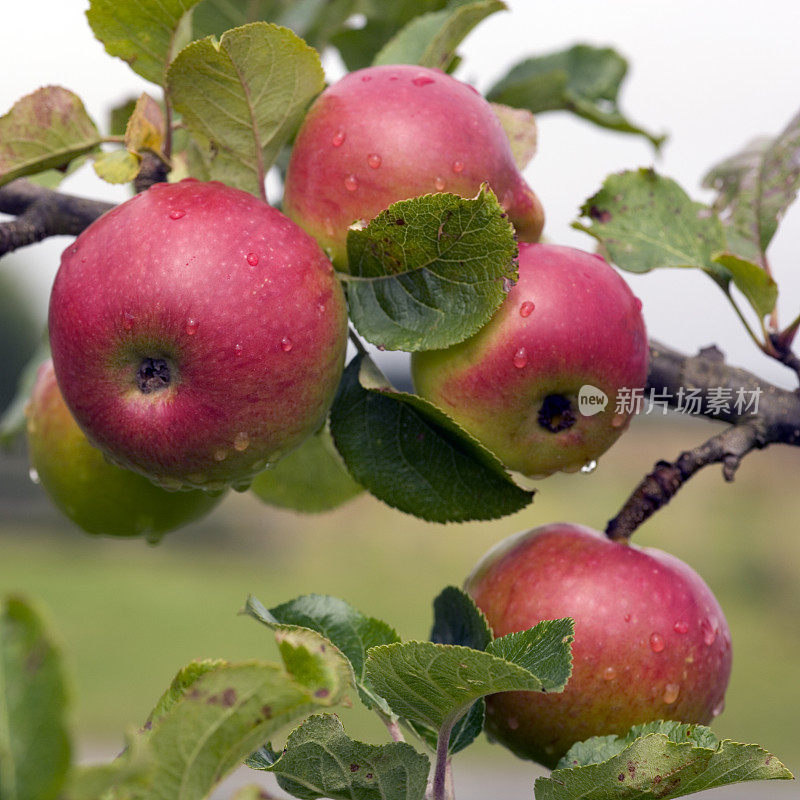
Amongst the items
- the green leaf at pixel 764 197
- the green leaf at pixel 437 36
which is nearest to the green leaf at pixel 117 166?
the green leaf at pixel 437 36

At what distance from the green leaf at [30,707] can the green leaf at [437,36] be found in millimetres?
582

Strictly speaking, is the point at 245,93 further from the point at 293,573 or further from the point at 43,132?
the point at 293,573

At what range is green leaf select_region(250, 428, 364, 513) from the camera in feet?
2.88

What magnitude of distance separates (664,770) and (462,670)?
13 cm

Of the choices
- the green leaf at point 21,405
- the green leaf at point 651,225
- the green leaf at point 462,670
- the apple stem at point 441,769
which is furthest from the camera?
the green leaf at point 21,405

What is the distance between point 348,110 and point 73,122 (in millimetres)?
186

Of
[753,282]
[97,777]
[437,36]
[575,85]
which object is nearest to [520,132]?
[437,36]

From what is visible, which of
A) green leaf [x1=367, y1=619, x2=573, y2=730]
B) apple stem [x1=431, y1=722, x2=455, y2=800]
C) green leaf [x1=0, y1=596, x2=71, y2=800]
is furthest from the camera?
apple stem [x1=431, y1=722, x2=455, y2=800]

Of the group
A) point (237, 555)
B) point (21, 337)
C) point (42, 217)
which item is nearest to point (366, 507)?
point (237, 555)

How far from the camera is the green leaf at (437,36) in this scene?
70 centimetres

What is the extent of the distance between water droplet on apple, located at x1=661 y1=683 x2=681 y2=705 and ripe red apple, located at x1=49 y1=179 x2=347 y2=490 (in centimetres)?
30

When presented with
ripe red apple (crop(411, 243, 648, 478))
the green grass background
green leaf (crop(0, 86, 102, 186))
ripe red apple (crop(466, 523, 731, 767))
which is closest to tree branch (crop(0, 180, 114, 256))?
green leaf (crop(0, 86, 102, 186))

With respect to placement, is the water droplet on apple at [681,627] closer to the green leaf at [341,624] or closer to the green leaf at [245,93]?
the green leaf at [341,624]

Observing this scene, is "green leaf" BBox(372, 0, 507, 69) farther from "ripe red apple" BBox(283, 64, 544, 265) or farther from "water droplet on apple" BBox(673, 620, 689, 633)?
"water droplet on apple" BBox(673, 620, 689, 633)
